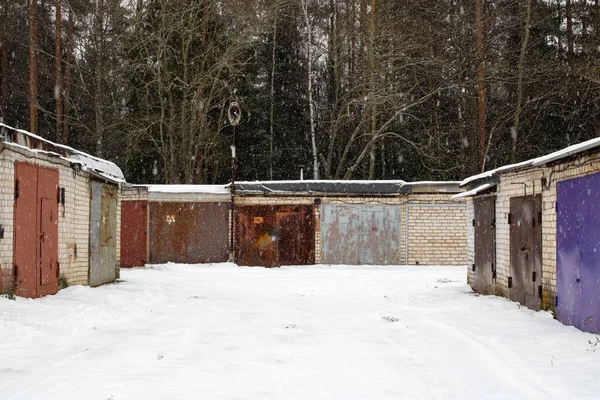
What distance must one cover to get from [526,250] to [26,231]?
7569 millimetres

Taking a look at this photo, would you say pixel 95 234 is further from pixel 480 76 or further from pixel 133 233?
pixel 480 76

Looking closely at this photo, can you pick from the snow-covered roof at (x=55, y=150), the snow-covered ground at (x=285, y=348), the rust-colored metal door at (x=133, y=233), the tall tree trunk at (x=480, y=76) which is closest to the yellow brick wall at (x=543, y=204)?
the snow-covered ground at (x=285, y=348)

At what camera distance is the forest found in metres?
27.6

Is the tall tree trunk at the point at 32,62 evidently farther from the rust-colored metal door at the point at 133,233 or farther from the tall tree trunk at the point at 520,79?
the tall tree trunk at the point at 520,79

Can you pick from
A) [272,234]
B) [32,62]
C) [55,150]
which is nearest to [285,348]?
[55,150]

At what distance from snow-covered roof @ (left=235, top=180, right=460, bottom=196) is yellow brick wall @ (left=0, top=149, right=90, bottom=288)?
8.60 m

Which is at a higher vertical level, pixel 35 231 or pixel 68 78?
pixel 68 78

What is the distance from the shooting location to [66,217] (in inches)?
479

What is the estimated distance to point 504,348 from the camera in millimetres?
7191

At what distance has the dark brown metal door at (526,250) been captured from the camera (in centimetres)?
997

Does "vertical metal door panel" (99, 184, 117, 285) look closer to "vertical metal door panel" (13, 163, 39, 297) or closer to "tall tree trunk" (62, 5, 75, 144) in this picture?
"vertical metal door panel" (13, 163, 39, 297)

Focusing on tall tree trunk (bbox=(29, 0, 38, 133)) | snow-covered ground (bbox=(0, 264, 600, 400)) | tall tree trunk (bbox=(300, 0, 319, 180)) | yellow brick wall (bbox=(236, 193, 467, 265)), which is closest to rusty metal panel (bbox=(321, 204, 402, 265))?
yellow brick wall (bbox=(236, 193, 467, 265))

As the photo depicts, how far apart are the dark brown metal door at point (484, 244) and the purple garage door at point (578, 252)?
3449 millimetres

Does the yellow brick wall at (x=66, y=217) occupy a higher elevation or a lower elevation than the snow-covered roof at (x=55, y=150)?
lower
